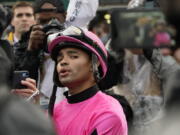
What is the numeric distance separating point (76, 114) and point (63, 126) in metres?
0.11

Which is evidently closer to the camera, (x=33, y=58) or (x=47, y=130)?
(x=47, y=130)

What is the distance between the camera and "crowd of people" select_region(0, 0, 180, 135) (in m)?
1.74

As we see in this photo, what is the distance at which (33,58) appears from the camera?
5.18m

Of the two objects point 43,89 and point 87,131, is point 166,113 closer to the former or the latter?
point 87,131

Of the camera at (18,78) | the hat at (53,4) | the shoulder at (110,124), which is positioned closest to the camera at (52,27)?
the hat at (53,4)

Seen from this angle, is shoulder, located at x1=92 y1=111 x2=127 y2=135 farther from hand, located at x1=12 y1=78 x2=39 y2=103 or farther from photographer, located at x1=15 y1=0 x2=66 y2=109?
photographer, located at x1=15 y1=0 x2=66 y2=109

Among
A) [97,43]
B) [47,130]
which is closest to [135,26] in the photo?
[47,130]

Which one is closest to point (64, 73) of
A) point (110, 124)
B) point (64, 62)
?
A: point (64, 62)

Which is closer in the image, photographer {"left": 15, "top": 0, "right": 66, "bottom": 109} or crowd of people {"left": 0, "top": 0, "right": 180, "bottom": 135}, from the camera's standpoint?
crowd of people {"left": 0, "top": 0, "right": 180, "bottom": 135}

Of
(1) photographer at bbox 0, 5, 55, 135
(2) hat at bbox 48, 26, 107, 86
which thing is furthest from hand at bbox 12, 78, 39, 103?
(1) photographer at bbox 0, 5, 55, 135

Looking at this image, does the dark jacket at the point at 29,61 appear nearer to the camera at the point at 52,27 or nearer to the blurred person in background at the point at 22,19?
the camera at the point at 52,27

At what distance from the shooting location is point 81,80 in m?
4.02

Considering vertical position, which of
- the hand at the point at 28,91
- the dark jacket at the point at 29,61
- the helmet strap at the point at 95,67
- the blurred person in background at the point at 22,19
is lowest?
the blurred person in background at the point at 22,19

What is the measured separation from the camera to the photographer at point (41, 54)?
507 cm
